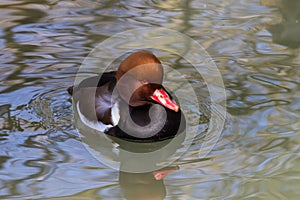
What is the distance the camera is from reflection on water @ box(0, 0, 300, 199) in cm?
472

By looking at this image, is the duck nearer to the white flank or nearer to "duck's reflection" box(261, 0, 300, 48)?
the white flank

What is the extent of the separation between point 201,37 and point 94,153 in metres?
2.51

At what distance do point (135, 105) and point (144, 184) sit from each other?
2.67 ft

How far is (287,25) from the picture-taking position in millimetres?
7535

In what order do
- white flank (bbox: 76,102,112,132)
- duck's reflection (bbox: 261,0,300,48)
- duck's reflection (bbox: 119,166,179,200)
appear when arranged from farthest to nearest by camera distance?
duck's reflection (bbox: 261,0,300,48) → white flank (bbox: 76,102,112,132) → duck's reflection (bbox: 119,166,179,200)

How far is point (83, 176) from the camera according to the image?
15.8ft

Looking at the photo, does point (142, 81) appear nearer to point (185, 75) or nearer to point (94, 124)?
point (94, 124)

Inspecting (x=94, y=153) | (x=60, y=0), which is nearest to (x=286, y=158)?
(x=94, y=153)

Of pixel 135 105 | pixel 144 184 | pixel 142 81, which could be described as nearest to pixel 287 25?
pixel 135 105

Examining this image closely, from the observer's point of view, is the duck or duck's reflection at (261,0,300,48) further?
duck's reflection at (261,0,300,48)

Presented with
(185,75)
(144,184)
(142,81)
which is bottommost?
(144,184)

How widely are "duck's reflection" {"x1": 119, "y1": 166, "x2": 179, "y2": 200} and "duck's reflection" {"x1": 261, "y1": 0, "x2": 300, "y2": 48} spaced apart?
8.92 ft

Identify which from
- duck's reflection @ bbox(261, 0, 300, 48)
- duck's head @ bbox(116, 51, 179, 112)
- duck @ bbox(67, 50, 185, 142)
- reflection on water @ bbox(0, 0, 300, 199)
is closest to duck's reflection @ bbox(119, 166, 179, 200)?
reflection on water @ bbox(0, 0, 300, 199)

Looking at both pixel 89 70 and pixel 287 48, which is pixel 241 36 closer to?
pixel 287 48
